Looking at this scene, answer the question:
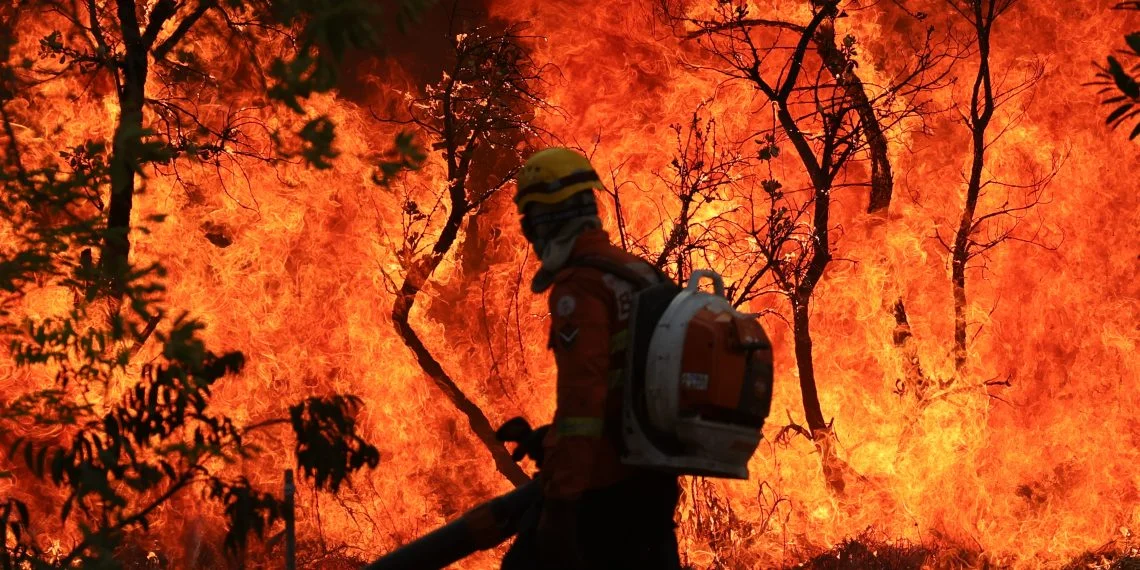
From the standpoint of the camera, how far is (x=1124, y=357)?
11.8 m

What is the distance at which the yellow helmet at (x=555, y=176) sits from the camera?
4.85m

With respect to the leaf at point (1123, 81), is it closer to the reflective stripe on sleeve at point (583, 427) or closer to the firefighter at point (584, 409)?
the firefighter at point (584, 409)

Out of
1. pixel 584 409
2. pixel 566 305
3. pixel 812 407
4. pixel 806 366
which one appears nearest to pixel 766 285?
pixel 806 366

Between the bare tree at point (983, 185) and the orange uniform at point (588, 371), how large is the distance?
23.0 ft

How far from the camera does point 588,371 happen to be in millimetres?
4605

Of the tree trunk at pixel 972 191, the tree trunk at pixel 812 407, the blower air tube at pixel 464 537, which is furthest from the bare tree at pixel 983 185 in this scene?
the blower air tube at pixel 464 537

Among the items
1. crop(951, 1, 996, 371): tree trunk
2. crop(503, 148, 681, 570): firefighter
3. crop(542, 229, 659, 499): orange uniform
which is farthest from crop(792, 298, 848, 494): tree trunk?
crop(542, 229, 659, 499): orange uniform

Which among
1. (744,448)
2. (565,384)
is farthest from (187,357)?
(744,448)

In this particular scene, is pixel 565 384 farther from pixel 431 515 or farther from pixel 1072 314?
pixel 1072 314

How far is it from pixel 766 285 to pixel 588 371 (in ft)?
21.3

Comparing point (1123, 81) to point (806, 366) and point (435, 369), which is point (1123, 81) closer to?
point (806, 366)

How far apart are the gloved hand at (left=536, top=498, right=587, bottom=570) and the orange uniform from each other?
2.3 inches

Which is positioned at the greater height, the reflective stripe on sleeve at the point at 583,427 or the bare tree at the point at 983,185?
the bare tree at the point at 983,185

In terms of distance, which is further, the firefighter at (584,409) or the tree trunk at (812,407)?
the tree trunk at (812,407)
